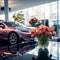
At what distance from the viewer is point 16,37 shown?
579cm

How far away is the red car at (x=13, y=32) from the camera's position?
5559 mm

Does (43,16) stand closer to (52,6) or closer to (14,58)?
(52,6)

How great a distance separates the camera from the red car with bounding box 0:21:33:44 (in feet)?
18.2

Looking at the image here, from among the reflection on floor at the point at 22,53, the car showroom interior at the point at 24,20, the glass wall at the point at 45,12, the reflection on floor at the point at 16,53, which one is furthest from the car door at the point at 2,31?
the reflection on floor at the point at 22,53

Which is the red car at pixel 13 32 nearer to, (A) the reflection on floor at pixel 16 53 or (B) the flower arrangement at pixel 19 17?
(B) the flower arrangement at pixel 19 17

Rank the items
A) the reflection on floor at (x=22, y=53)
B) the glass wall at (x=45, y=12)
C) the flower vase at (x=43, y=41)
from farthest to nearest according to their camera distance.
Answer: the glass wall at (x=45, y=12)
the flower vase at (x=43, y=41)
the reflection on floor at (x=22, y=53)

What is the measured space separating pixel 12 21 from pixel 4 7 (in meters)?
0.85

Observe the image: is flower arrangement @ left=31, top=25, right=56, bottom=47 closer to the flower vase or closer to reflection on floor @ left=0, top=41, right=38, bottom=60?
the flower vase

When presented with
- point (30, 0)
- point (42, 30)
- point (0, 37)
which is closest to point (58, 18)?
point (30, 0)

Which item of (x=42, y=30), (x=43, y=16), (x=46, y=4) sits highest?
(x=46, y=4)

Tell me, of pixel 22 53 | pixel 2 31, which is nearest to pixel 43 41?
pixel 22 53

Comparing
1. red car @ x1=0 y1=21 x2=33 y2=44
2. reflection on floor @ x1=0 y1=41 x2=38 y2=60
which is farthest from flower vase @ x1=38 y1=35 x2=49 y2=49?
red car @ x1=0 y1=21 x2=33 y2=44

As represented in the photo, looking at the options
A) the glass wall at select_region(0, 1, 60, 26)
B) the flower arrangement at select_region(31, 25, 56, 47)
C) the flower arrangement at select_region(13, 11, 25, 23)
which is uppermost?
the glass wall at select_region(0, 1, 60, 26)

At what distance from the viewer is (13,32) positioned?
5.73 m
